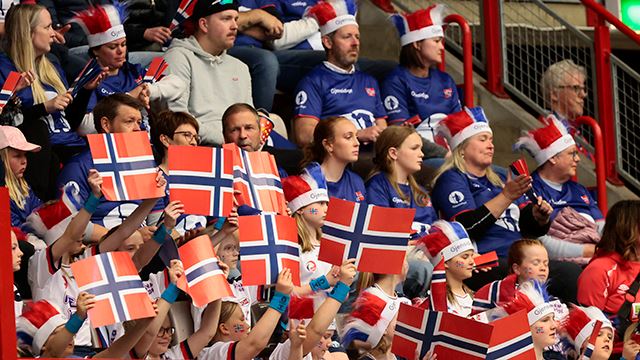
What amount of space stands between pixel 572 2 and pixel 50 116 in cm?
552

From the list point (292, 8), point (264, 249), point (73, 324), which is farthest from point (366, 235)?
point (292, 8)

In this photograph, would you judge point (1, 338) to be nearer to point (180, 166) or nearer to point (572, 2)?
point (180, 166)

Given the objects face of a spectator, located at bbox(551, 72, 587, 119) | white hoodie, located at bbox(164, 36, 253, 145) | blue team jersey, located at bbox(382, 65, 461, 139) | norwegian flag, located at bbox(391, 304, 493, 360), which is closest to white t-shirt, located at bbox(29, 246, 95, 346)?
norwegian flag, located at bbox(391, 304, 493, 360)

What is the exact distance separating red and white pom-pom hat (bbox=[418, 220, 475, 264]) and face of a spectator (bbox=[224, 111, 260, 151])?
934 mm

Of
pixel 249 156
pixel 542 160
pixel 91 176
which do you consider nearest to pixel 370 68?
pixel 542 160

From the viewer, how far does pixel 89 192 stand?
6977 millimetres

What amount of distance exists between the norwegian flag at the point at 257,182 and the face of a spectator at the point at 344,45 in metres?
2.54

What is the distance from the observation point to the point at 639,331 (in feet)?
24.3

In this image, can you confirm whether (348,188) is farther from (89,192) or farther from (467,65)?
(467,65)

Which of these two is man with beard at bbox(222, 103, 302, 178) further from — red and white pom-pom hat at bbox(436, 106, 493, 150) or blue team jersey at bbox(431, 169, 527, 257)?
red and white pom-pom hat at bbox(436, 106, 493, 150)

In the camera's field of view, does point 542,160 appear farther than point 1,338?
Yes

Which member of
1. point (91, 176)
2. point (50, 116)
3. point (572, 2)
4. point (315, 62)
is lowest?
point (572, 2)

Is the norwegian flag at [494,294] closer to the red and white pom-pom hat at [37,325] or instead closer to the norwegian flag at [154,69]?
the norwegian flag at [154,69]

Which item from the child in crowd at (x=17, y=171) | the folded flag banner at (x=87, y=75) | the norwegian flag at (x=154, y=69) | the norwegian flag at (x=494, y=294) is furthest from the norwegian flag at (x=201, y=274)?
the norwegian flag at (x=494, y=294)
